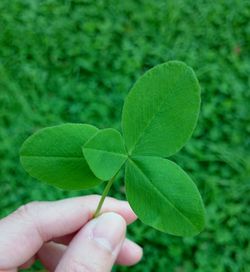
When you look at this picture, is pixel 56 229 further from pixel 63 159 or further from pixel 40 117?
pixel 40 117

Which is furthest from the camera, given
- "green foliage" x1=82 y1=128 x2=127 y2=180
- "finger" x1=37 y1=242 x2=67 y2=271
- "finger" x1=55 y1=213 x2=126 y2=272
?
"finger" x1=37 y1=242 x2=67 y2=271

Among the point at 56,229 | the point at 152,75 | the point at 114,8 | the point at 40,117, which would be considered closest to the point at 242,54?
the point at 114,8

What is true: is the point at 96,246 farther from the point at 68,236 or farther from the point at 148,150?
the point at 68,236

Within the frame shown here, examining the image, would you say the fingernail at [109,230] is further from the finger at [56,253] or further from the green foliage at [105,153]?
the finger at [56,253]

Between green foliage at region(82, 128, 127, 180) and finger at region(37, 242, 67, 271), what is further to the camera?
finger at region(37, 242, 67, 271)

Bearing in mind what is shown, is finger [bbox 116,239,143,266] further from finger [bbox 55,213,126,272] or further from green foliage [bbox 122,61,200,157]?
green foliage [bbox 122,61,200,157]

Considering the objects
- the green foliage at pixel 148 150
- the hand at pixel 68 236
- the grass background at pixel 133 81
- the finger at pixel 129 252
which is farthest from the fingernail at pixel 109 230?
the grass background at pixel 133 81

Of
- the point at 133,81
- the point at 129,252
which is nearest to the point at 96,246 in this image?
the point at 129,252

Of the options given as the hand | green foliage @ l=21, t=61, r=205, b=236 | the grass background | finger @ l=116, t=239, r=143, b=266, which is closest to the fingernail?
the hand
